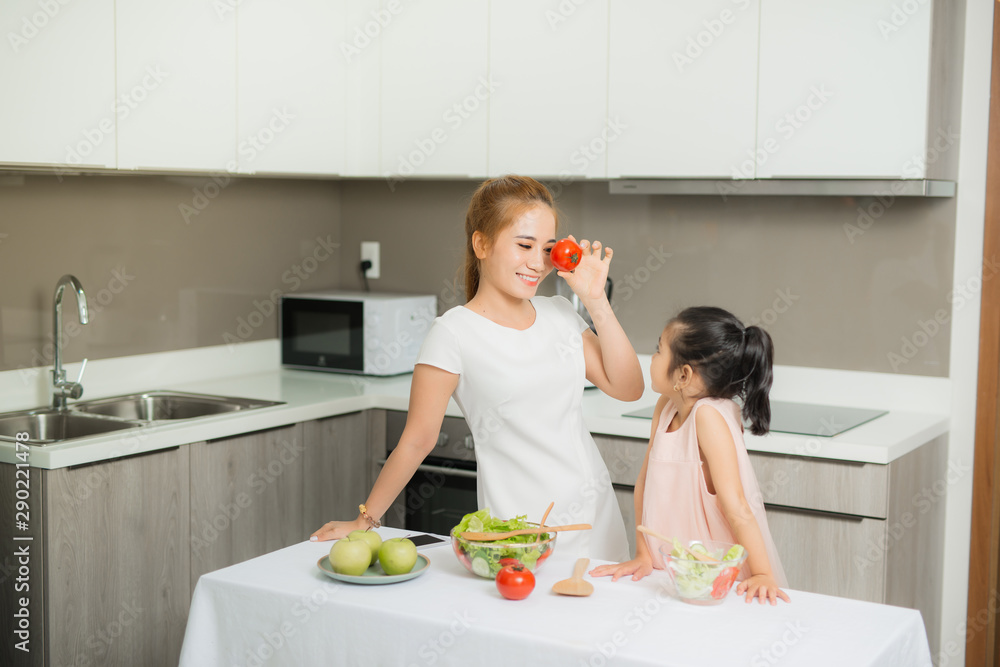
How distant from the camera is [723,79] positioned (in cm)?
272

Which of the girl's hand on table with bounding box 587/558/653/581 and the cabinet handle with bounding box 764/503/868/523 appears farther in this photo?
the cabinet handle with bounding box 764/503/868/523

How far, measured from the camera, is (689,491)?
180cm

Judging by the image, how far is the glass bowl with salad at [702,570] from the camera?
1.47 meters

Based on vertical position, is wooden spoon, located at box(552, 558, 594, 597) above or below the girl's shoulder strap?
below

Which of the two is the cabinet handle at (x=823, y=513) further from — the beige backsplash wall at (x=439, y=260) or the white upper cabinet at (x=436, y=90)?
the white upper cabinet at (x=436, y=90)

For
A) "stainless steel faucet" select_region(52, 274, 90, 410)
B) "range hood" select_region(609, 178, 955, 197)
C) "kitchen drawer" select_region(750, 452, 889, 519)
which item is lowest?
"kitchen drawer" select_region(750, 452, 889, 519)

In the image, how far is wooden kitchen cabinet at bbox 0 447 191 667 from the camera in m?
2.27

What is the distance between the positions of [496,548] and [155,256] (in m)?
1.98

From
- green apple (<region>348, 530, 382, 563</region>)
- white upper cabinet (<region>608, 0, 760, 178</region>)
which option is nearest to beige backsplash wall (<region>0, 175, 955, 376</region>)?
white upper cabinet (<region>608, 0, 760, 178</region>)

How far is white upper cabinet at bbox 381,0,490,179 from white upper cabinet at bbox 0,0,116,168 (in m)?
0.98

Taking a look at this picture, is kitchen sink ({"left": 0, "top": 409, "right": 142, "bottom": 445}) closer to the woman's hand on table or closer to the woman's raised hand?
the woman's hand on table

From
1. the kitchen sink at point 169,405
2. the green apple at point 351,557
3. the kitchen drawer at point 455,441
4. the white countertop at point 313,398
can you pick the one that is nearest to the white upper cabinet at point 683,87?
the white countertop at point 313,398

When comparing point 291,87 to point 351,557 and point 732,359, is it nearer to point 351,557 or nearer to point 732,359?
point 732,359

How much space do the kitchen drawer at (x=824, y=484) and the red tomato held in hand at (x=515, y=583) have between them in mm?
1171
